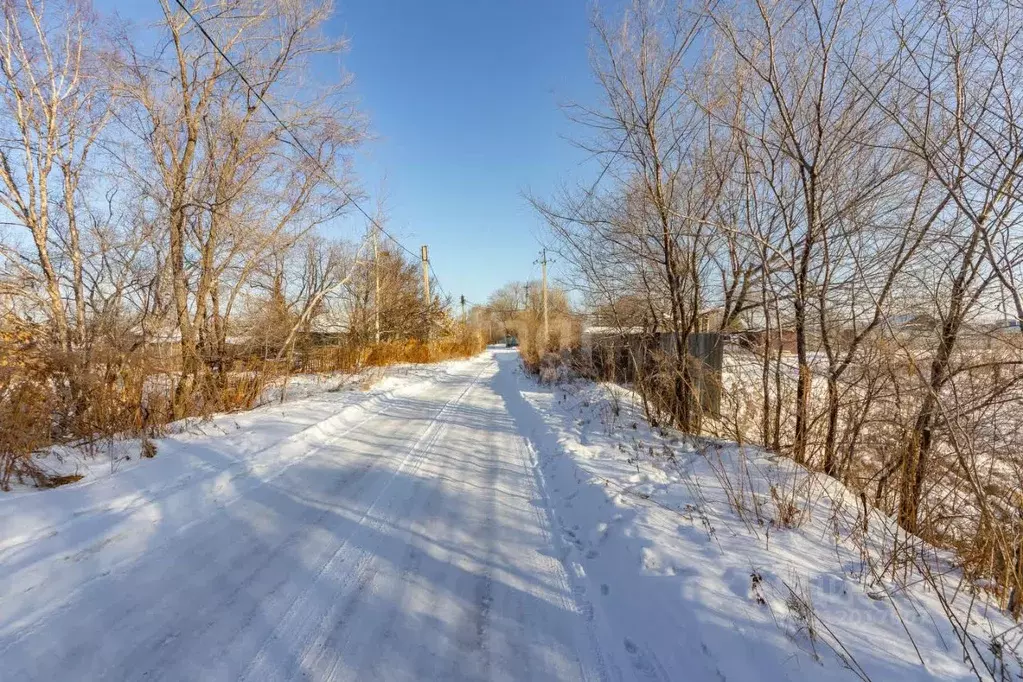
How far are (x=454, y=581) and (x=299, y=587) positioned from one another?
94 centimetres

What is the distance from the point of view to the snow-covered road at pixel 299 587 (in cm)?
204

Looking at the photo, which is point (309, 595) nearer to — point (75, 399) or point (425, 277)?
point (75, 399)

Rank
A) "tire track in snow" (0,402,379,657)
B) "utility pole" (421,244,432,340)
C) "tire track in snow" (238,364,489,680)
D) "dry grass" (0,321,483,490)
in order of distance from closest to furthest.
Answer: "tire track in snow" (238,364,489,680), "tire track in snow" (0,402,379,657), "dry grass" (0,321,483,490), "utility pole" (421,244,432,340)

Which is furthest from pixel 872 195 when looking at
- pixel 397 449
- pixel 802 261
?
pixel 397 449

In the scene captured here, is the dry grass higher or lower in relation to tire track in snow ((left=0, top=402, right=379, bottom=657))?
higher

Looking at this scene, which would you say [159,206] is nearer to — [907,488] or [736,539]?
[736,539]

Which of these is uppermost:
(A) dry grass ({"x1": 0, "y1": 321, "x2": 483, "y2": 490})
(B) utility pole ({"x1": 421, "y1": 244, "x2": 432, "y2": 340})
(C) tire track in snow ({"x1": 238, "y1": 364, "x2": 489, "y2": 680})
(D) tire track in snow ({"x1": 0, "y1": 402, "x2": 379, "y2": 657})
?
(B) utility pole ({"x1": 421, "y1": 244, "x2": 432, "y2": 340})

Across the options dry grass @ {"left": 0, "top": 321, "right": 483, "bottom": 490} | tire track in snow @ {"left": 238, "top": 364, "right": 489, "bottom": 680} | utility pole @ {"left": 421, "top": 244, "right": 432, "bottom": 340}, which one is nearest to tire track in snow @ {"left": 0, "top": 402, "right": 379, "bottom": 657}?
tire track in snow @ {"left": 238, "top": 364, "right": 489, "bottom": 680}

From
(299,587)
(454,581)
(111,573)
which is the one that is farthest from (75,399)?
(454,581)

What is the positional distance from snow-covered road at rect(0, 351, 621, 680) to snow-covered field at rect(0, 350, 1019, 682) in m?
0.01

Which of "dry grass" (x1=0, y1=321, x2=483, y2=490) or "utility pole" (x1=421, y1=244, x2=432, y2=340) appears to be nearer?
"dry grass" (x1=0, y1=321, x2=483, y2=490)

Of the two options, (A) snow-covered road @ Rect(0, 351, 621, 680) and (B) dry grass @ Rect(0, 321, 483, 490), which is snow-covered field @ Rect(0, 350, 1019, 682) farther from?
(B) dry grass @ Rect(0, 321, 483, 490)

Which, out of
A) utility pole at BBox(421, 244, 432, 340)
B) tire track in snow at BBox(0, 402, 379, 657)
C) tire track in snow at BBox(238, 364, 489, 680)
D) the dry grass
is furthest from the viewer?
utility pole at BBox(421, 244, 432, 340)

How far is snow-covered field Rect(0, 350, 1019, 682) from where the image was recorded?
79.2 inches
